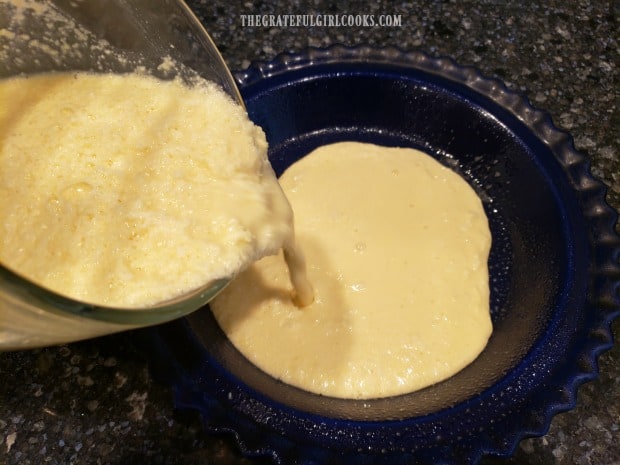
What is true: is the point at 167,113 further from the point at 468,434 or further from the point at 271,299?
the point at 468,434

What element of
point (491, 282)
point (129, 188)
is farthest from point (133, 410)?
point (491, 282)

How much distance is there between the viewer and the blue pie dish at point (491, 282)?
83cm

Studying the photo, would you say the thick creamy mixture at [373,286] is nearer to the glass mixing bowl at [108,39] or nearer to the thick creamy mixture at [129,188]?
the thick creamy mixture at [129,188]

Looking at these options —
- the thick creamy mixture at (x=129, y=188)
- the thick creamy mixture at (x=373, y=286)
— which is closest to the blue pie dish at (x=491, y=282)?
the thick creamy mixture at (x=373, y=286)

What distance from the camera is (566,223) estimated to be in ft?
3.43

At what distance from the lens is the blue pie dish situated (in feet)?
2.71

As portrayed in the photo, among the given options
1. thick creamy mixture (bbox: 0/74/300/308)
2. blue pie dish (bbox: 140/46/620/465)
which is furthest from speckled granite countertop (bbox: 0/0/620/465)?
thick creamy mixture (bbox: 0/74/300/308)

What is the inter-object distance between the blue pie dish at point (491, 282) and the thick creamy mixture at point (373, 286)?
3 cm

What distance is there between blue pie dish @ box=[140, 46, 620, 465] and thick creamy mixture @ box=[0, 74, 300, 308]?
261 mm

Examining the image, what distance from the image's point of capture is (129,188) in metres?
0.76

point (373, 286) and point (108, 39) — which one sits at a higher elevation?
point (108, 39)

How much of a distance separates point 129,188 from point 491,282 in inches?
30.9

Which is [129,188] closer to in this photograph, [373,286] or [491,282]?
[373,286]

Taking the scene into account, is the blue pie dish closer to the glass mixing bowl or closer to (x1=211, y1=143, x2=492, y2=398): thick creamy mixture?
(x1=211, y1=143, x2=492, y2=398): thick creamy mixture
